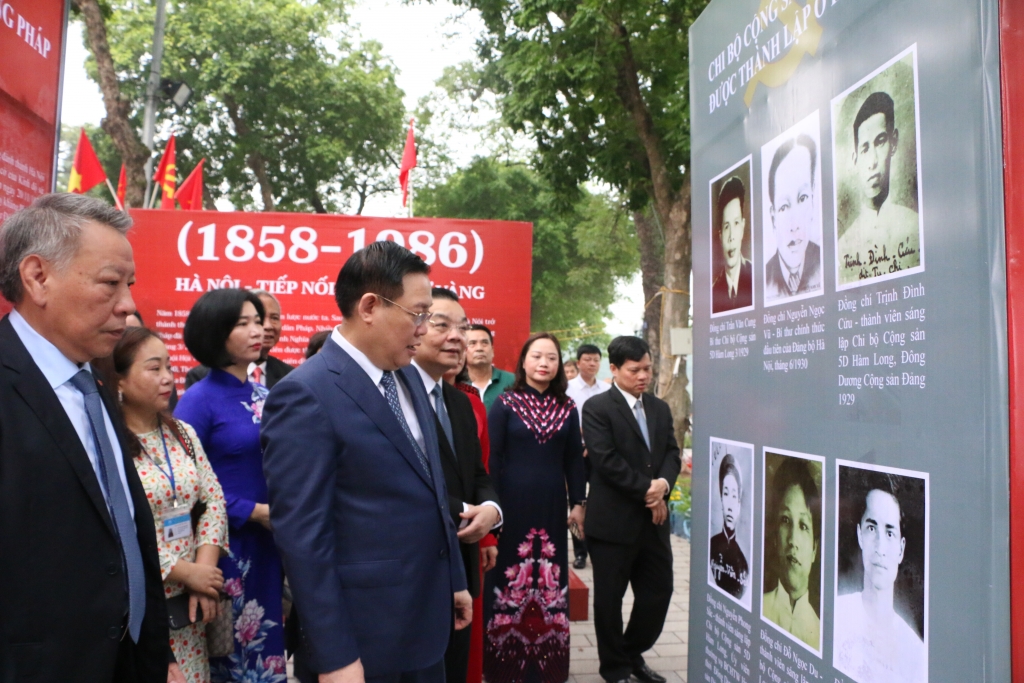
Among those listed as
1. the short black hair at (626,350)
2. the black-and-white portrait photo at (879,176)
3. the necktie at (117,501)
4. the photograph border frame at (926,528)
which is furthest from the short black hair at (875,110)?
the short black hair at (626,350)

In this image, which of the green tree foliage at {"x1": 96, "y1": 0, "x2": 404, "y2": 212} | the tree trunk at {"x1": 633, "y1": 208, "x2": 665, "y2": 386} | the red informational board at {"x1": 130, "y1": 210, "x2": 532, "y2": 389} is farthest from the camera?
the green tree foliage at {"x1": 96, "y1": 0, "x2": 404, "y2": 212}

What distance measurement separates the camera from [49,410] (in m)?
1.50

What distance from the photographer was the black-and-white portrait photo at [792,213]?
2.03 metres

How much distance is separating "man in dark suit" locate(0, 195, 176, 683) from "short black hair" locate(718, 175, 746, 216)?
1.68 meters

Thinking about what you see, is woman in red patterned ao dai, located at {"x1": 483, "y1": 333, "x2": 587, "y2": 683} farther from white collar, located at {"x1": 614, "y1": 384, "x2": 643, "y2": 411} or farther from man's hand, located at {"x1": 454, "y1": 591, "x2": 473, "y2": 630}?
man's hand, located at {"x1": 454, "y1": 591, "x2": 473, "y2": 630}

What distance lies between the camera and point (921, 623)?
5.31 feet

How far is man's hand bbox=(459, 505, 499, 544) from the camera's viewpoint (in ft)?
8.43

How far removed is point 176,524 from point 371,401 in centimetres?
98

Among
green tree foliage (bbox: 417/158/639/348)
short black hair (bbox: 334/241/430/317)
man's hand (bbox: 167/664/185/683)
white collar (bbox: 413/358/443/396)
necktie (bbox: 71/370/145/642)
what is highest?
green tree foliage (bbox: 417/158/639/348)

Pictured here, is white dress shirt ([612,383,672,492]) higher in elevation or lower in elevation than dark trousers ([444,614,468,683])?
higher

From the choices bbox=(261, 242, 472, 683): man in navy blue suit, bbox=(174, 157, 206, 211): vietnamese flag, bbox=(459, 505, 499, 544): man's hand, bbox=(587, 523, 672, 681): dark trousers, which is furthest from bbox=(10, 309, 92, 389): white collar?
bbox=(174, 157, 206, 211): vietnamese flag

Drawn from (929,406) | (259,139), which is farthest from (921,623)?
(259,139)

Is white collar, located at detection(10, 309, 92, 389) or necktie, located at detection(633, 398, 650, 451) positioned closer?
white collar, located at detection(10, 309, 92, 389)

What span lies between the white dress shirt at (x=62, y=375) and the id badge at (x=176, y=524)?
1.03 metres
